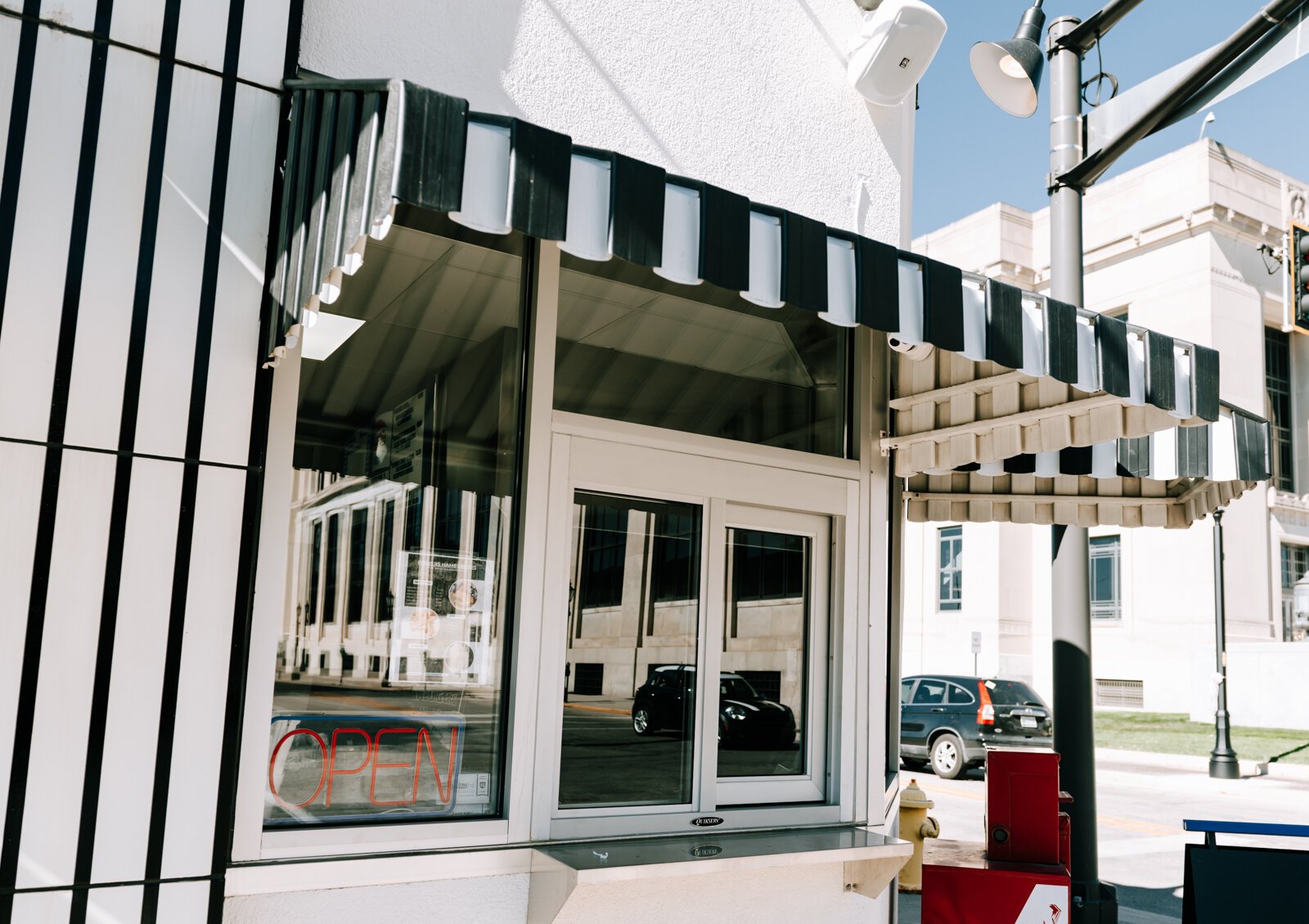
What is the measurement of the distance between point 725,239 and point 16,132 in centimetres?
234

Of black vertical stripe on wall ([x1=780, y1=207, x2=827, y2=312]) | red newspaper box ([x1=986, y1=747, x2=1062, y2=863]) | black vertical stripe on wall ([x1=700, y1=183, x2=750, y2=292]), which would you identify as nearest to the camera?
black vertical stripe on wall ([x1=700, y1=183, x2=750, y2=292])

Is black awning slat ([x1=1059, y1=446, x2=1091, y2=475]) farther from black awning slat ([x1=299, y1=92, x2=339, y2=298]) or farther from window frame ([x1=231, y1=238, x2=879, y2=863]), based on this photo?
black awning slat ([x1=299, y1=92, x2=339, y2=298])

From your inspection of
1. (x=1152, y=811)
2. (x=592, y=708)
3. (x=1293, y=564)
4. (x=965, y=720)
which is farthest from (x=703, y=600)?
(x=1293, y=564)

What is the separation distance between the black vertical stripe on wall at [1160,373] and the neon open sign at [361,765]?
128 inches

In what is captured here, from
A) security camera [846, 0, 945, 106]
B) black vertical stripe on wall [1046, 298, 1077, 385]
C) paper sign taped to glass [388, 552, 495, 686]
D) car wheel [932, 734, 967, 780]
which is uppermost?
security camera [846, 0, 945, 106]

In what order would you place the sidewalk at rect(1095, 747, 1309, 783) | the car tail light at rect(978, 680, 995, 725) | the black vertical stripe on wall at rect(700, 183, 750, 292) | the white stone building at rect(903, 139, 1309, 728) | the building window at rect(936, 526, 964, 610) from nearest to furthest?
the black vertical stripe on wall at rect(700, 183, 750, 292) < the car tail light at rect(978, 680, 995, 725) < the sidewalk at rect(1095, 747, 1309, 783) < the white stone building at rect(903, 139, 1309, 728) < the building window at rect(936, 526, 964, 610)

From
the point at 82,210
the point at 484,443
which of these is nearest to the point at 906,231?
the point at 484,443

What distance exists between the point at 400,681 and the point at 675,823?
1472mm

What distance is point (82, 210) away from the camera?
3.59m

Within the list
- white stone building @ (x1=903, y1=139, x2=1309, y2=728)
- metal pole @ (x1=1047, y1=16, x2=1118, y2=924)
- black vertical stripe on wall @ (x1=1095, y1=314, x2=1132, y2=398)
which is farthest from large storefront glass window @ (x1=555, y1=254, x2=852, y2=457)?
white stone building @ (x1=903, y1=139, x2=1309, y2=728)

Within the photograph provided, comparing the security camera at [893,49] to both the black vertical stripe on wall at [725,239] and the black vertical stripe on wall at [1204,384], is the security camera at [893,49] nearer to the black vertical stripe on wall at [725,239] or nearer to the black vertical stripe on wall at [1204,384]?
the black vertical stripe on wall at [1204,384]

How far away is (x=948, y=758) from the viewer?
17.1 m

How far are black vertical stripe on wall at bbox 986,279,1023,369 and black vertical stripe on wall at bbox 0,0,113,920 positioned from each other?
3.31 metres

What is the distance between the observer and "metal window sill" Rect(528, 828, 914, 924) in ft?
13.7
